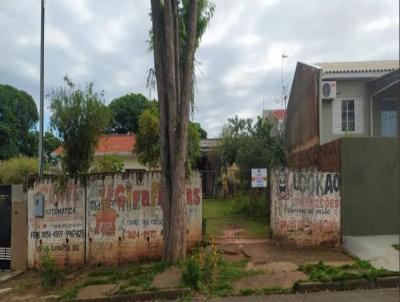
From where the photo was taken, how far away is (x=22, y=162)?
2538 centimetres

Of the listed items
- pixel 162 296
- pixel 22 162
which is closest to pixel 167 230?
pixel 162 296

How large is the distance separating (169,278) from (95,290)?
1.36 metres

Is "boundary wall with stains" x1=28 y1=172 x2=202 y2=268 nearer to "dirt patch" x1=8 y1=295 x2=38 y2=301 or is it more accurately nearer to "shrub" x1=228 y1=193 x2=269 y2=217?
"dirt patch" x1=8 y1=295 x2=38 y2=301

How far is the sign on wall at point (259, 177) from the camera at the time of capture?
42.7ft

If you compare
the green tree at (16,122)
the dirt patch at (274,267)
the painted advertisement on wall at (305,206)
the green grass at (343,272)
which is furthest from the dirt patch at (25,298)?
the green tree at (16,122)

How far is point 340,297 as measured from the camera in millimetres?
7809

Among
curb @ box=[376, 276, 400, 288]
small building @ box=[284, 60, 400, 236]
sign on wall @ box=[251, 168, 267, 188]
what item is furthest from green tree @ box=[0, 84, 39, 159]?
curb @ box=[376, 276, 400, 288]

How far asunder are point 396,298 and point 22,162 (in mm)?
21817

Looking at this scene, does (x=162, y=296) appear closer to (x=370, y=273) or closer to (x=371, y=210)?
(x=370, y=273)

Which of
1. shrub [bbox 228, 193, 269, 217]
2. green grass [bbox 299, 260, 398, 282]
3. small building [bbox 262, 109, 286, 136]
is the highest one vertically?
small building [bbox 262, 109, 286, 136]

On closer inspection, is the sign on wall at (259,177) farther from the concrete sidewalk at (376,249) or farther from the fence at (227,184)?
the concrete sidewalk at (376,249)

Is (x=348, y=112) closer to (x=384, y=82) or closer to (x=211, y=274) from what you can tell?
(x=384, y=82)

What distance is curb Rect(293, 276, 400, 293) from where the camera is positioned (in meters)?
8.25

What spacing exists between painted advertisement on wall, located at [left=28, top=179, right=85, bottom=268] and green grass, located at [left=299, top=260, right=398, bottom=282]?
5.07m
